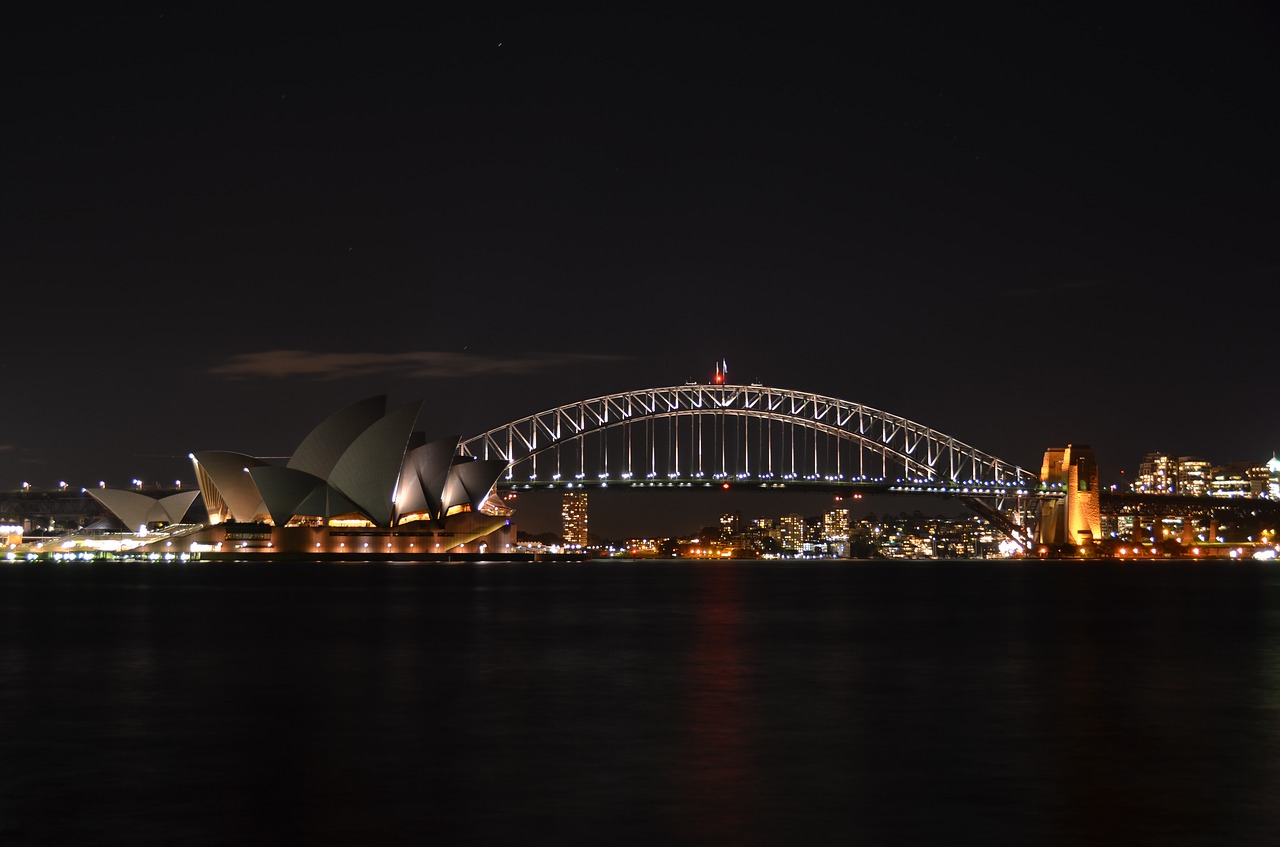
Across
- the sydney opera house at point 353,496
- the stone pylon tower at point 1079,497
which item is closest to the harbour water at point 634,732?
the sydney opera house at point 353,496

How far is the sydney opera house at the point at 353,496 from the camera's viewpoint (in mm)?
102875

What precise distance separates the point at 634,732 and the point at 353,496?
90.9m

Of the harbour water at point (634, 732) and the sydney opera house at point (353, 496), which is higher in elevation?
the sydney opera house at point (353, 496)

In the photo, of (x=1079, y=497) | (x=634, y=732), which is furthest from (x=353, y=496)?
(x=634, y=732)

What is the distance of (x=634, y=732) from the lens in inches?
745

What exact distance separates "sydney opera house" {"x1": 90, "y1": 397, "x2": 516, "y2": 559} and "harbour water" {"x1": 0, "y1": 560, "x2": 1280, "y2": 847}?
60.8 m

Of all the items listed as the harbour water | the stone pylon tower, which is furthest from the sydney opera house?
the harbour water

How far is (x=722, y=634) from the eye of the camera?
3719 cm

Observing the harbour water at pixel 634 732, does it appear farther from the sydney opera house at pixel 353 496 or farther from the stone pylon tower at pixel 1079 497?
the stone pylon tower at pixel 1079 497

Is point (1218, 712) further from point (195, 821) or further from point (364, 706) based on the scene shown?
point (195, 821)

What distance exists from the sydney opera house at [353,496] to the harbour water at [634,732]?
60.8 metres

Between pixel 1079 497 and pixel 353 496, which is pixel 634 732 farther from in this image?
pixel 1079 497

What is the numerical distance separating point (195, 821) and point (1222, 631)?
110ft

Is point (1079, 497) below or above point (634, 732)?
above
